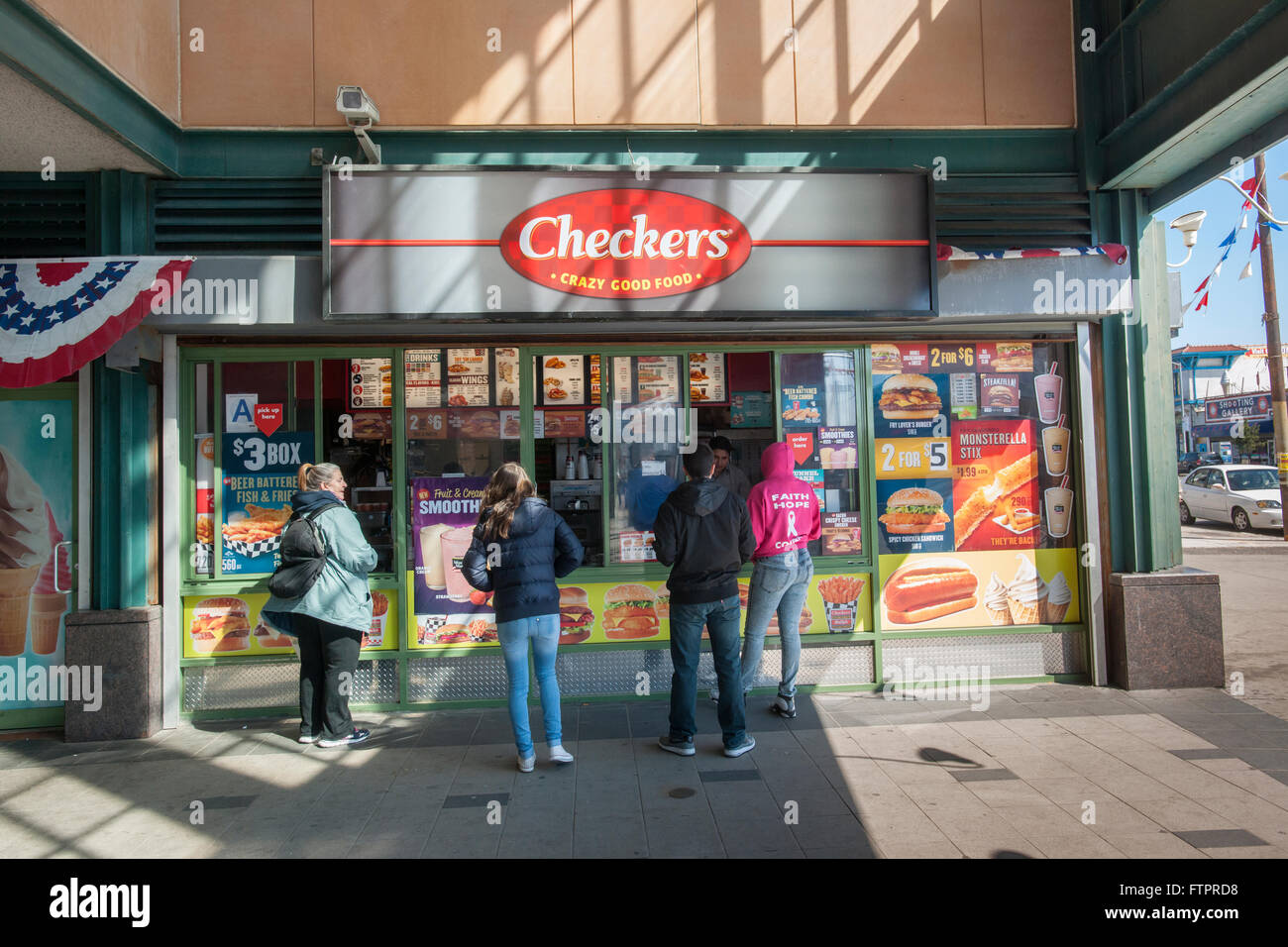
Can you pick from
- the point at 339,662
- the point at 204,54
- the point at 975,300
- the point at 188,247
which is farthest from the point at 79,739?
the point at 975,300

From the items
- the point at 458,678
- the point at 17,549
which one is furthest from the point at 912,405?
the point at 17,549

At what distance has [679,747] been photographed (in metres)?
5.02

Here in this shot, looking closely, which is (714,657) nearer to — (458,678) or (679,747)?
(679,747)

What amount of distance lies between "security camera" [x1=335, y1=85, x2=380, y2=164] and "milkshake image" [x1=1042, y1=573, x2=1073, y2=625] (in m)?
6.26

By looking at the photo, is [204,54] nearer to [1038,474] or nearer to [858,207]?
[858,207]

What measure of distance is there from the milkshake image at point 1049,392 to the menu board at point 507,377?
4265 mm

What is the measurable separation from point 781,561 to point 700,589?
2.82 ft

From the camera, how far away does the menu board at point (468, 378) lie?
6242mm

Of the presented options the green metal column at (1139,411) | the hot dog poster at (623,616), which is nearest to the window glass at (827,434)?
the hot dog poster at (623,616)

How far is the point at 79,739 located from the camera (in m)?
5.52

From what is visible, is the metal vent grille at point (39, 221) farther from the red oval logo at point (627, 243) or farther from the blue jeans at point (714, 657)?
the blue jeans at point (714, 657)

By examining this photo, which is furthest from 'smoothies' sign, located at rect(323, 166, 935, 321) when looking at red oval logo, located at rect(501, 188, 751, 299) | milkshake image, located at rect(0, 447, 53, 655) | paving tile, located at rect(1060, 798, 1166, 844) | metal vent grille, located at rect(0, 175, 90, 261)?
paving tile, located at rect(1060, 798, 1166, 844)

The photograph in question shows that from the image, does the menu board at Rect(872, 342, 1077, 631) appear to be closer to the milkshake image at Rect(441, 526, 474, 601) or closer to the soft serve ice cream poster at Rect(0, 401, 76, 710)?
the milkshake image at Rect(441, 526, 474, 601)

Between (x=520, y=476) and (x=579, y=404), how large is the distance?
5.45 feet
